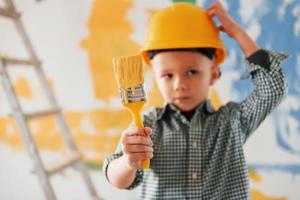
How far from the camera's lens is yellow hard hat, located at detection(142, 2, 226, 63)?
97 centimetres

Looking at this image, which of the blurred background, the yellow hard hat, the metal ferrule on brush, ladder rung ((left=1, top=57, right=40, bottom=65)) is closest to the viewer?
the metal ferrule on brush

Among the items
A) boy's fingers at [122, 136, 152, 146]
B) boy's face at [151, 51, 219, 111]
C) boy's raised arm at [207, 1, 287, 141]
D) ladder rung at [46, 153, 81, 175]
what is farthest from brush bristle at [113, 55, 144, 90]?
ladder rung at [46, 153, 81, 175]

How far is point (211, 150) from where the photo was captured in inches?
40.1

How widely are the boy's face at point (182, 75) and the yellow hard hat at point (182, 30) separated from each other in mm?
27

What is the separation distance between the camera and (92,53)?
61.2 inches

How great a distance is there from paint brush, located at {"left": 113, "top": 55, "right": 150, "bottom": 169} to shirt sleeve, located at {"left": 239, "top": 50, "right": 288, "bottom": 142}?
398mm

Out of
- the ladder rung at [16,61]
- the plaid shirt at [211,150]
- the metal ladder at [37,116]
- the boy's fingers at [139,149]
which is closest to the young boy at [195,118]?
the plaid shirt at [211,150]

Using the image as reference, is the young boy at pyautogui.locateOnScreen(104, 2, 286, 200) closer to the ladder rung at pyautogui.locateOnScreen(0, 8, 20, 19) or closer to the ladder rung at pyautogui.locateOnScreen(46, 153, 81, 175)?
the ladder rung at pyautogui.locateOnScreen(46, 153, 81, 175)

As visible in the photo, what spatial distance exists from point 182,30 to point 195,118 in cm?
24

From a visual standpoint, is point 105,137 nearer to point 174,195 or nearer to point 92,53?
point 92,53

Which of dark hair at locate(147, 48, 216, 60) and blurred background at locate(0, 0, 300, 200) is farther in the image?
blurred background at locate(0, 0, 300, 200)

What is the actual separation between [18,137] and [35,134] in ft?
0.29

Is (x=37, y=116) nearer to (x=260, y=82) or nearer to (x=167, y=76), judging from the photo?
(x=167, y=76)

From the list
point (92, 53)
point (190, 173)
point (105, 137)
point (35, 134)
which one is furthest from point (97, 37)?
point (190, 173)
